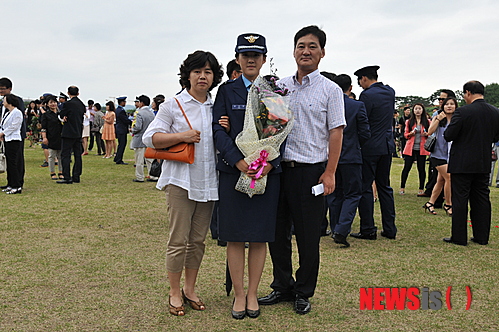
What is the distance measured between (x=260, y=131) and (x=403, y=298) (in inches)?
79.1

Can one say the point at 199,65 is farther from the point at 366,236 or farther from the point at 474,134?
the point at 474,134

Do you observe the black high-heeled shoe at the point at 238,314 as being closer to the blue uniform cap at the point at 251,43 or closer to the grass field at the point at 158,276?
the grass field at the point at 158,276

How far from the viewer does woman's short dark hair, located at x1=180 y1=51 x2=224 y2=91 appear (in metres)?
3.65

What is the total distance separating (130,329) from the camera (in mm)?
3393

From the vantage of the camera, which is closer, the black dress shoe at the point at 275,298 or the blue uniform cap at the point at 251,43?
the blue uniform cap at the point at 251,43

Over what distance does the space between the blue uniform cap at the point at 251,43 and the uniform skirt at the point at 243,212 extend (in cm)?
94

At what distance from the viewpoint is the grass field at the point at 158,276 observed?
355cm

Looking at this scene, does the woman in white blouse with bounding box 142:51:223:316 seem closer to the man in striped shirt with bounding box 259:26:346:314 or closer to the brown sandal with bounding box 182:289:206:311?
the brown sandal with bounding box 182:289:206:311

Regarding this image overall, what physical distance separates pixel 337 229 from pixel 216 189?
261 cm

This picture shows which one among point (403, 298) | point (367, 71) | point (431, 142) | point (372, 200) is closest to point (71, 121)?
point (367, 71)

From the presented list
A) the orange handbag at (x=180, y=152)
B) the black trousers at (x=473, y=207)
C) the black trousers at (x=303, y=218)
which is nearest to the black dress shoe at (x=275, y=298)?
the black trousers at (x=303, y=218)

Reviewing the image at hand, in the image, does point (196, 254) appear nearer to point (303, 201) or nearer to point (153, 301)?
point (153, 301)

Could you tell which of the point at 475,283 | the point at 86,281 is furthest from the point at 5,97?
the point at 475,283

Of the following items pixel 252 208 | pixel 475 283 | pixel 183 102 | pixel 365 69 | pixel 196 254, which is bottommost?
pixel 475 283
